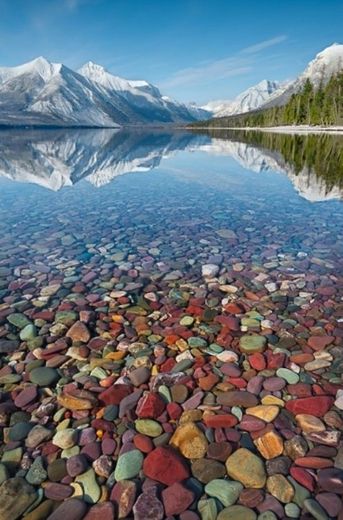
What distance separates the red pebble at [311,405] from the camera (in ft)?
18.5

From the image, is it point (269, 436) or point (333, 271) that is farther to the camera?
point (333, 271)

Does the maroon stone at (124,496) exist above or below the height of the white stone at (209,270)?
above

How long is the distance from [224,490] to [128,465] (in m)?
1.26

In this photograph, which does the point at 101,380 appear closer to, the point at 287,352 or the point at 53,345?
the point at 53,345

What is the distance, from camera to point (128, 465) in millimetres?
4781

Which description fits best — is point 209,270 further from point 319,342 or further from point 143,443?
point 143,443

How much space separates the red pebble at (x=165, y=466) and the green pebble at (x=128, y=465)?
97 millimetres

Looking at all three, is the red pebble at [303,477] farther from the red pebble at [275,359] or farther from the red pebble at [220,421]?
the red pebble at [275,359]

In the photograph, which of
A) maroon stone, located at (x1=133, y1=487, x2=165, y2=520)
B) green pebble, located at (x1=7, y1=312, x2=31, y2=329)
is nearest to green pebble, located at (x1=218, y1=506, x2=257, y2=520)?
maroon stone, located at (x1=133, y1=487, x2=165, y2=520)

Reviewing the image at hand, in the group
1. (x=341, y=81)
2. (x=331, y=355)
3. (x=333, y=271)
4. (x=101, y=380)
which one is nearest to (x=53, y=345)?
(x=101, y=380)

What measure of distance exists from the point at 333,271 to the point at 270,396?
6.59 metres

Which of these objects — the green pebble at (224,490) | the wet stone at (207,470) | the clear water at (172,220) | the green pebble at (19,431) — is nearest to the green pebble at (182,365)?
the wet stone at (207,470)

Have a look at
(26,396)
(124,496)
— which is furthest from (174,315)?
(124,496)

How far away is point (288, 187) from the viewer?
26844 millimetres
